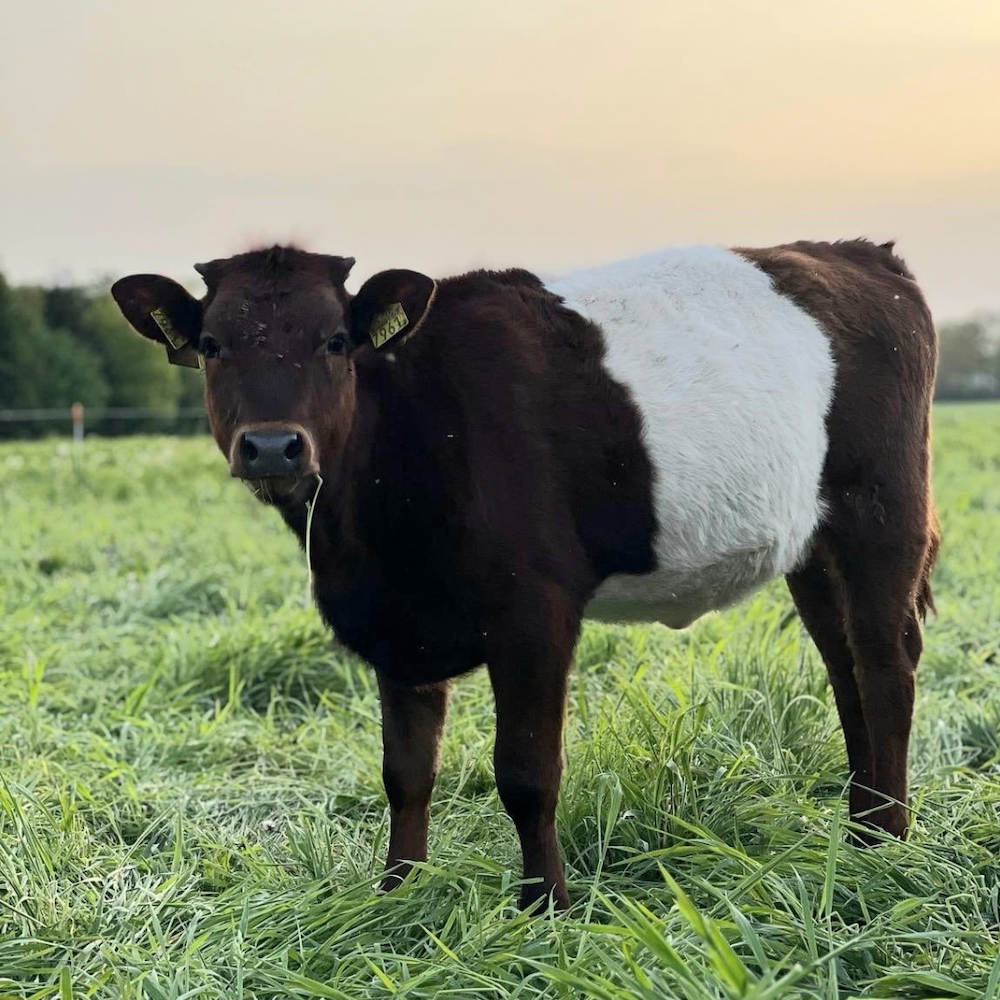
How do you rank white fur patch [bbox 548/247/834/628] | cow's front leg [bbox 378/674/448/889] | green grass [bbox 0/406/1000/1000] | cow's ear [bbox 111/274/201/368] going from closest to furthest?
green grass [bbox 0/406/1000/1000], cow's ear [bbox 111/274/201/368], white fur patch [bbox 548/247/834/628], cow's front leg [bbox 378/674/448/889]

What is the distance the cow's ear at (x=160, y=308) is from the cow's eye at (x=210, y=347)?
19cm

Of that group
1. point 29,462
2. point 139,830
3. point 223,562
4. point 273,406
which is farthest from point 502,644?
point 29,462

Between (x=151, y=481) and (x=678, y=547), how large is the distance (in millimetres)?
13878

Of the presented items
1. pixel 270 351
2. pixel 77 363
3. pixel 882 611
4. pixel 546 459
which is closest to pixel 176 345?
pixel 270 351

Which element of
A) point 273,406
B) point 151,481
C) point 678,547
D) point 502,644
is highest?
point 273,406

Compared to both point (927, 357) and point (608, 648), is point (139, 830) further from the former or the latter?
point (927, 357)

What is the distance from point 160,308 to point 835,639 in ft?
9.39

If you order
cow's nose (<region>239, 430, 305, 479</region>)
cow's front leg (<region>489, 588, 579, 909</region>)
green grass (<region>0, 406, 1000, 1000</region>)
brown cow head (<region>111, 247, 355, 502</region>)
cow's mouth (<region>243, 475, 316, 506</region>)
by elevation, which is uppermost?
brown cow head (<region>111, 247, 355, 502</region>)

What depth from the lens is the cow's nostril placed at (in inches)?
137

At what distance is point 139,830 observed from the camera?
4801 millimetres

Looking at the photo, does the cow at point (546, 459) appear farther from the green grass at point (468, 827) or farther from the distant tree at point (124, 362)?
the distant tree at point (124, 362)

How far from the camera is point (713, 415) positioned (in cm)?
425

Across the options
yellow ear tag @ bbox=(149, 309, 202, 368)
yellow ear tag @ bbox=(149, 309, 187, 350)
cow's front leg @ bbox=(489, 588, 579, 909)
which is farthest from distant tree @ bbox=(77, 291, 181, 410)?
cow's front leg @ bbox=(489, 588, 579, 909)

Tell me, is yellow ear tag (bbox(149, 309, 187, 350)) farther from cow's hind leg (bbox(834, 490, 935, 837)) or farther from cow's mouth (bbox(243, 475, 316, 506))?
cow's hind leg (bbox(834, 490, 935, 837))
